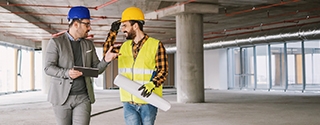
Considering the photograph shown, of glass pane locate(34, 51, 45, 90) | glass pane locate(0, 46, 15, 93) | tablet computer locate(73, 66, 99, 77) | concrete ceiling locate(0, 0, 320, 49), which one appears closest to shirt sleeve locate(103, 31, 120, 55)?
tablet computer locate(73, 66, 99, 77)

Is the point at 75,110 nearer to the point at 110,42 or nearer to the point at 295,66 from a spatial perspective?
the point at 110,42

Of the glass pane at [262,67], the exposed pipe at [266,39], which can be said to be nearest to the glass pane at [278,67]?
the glass pane at [262,67]

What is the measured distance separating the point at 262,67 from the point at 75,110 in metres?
Result: 23.4

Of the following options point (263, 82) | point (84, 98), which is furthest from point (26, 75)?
point (84, 98)

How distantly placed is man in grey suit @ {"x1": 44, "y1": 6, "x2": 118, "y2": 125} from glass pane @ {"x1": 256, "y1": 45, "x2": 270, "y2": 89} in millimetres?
22917

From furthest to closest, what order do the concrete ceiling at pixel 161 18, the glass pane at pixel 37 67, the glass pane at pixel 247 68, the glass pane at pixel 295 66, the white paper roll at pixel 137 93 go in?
the glass pane at pixel 37 67
the glass pane at pixel 247 68
the glass pane at pixel 295 66
the concrete ceiling at pixel 161 18
the white paper roll at pixel 137 93

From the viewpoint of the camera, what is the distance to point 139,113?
151 inches

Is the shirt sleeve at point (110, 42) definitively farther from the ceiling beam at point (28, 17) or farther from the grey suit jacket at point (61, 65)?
the ceiling beam at point (28, 17)

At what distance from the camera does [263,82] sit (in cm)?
2616

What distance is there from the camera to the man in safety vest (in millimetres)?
3758

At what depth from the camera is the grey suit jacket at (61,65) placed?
3.84 m

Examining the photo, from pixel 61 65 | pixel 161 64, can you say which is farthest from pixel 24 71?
pixel 161 64

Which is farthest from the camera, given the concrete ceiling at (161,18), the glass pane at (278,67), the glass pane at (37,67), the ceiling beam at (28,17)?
the glass pane at (37,67)

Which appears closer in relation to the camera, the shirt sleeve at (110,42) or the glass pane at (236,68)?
the shirt sleeve at (110,42)
